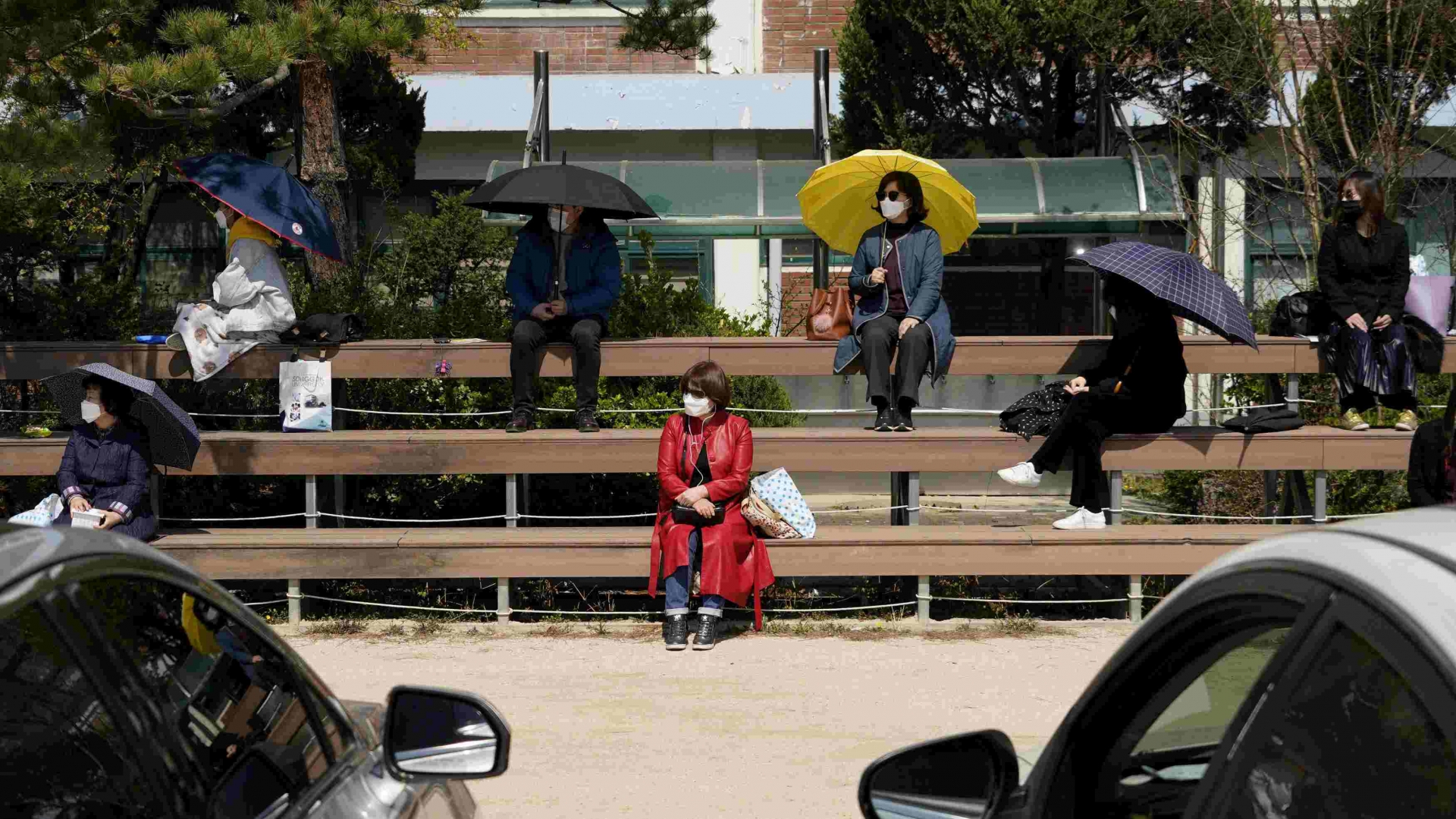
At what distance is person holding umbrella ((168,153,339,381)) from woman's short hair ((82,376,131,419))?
1.22 metres

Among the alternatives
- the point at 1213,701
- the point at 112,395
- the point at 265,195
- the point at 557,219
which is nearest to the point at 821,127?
the point at 557,219

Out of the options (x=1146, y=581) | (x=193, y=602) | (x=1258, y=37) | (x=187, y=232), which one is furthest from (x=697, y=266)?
(x=193, y=602)

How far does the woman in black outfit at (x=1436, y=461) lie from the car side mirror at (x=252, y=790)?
4.60 metres

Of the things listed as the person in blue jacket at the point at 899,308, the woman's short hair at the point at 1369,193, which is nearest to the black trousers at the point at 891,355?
the person in blue jacket at the point at 899,308

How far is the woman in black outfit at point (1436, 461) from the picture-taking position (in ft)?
19.5

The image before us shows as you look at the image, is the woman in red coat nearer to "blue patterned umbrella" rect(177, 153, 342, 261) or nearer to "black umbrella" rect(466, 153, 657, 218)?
"black umbrella" rect(466, 153, 657, 218)

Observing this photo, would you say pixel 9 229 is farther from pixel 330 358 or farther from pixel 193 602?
pixel 193 602

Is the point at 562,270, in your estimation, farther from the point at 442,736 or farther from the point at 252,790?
the point at 252,790

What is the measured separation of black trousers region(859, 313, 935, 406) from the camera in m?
9.18

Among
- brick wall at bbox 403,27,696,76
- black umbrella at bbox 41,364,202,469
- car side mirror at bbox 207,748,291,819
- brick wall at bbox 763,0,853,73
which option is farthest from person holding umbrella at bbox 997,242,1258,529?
brick wall at bbox 403,27,696,76

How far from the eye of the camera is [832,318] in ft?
31.9

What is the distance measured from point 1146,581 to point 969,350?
5.69 ft

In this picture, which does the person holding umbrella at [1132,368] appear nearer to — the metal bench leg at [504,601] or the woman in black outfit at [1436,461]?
the woman in black outfit at [1436,461]

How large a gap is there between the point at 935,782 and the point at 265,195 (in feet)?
26.5
